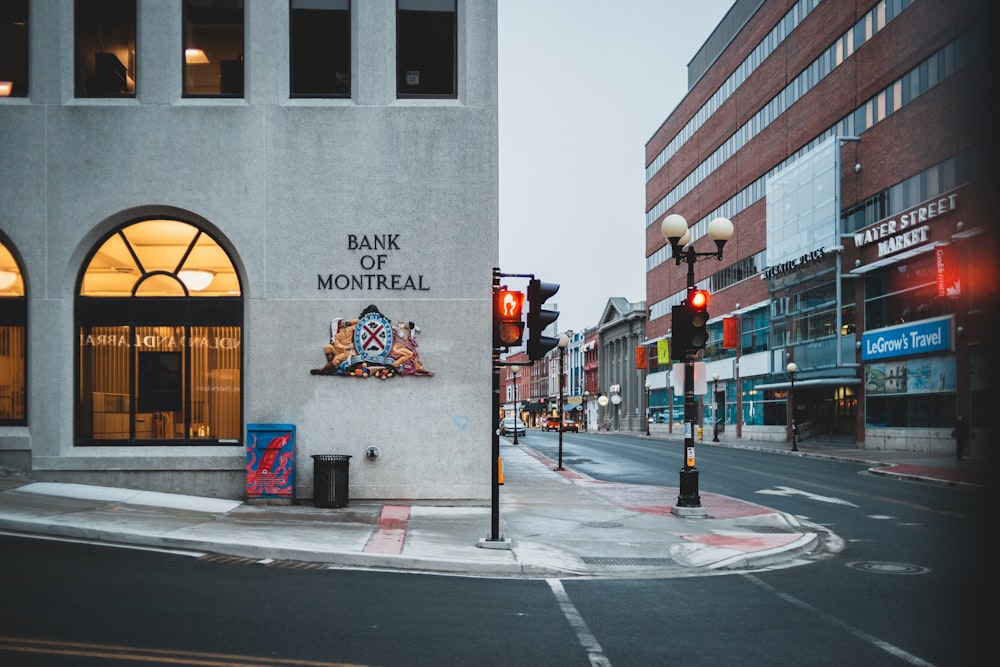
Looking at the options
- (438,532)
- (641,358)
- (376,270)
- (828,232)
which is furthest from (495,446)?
(641,358)

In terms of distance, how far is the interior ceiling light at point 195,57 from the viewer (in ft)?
53.5

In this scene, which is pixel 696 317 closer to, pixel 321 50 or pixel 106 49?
pixel 321 50

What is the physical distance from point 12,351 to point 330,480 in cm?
648

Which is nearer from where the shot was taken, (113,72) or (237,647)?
(237,647)

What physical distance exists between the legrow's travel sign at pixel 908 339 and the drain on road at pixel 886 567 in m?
27.6

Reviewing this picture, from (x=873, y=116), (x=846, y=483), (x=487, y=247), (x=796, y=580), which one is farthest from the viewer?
(x=873, y=116)

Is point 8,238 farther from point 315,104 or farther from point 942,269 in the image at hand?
point 942,269

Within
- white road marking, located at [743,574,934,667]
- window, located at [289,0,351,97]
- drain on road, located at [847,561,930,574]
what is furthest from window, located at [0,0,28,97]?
drain on road, located at [847,561,930,574]

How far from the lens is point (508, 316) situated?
38.2 ft

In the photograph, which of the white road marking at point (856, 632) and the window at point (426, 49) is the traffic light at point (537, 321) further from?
the window at point (426, 49)

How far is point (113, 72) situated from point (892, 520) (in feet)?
54.7

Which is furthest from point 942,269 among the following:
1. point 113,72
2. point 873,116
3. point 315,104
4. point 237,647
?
point 237,647

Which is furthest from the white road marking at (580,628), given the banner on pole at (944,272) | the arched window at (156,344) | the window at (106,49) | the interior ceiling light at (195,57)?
the banner on pole at (944,272)

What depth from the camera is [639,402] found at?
331 ft
